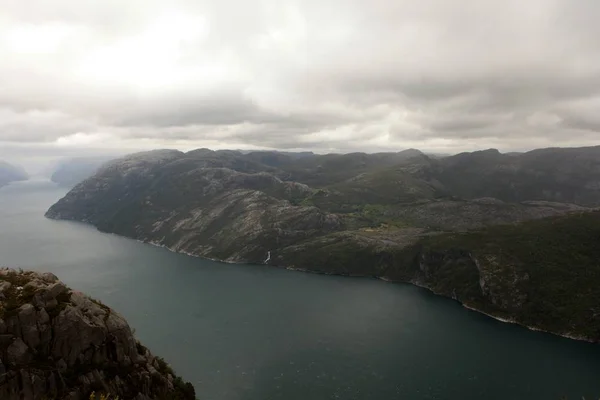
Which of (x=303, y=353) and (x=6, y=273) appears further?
(x=303, y=353)

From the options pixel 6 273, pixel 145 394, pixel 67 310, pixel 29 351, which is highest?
pixel 6 273

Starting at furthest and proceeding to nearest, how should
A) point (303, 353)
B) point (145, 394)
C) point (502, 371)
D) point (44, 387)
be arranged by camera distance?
point (303, 353)
point (502, 371)
point (145, 394)
point (44, 387)

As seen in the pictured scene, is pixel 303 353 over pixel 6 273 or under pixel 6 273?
under

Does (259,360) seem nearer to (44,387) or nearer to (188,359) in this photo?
(188,359)

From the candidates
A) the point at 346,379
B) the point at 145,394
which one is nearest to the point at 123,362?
the point at 145,394

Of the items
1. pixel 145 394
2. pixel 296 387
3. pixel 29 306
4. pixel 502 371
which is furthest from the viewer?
pixel 502 371

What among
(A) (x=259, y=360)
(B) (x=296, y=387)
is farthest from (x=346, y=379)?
(A) (x=259, y=360)

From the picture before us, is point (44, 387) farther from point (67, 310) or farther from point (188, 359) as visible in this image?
point (188, 359)
